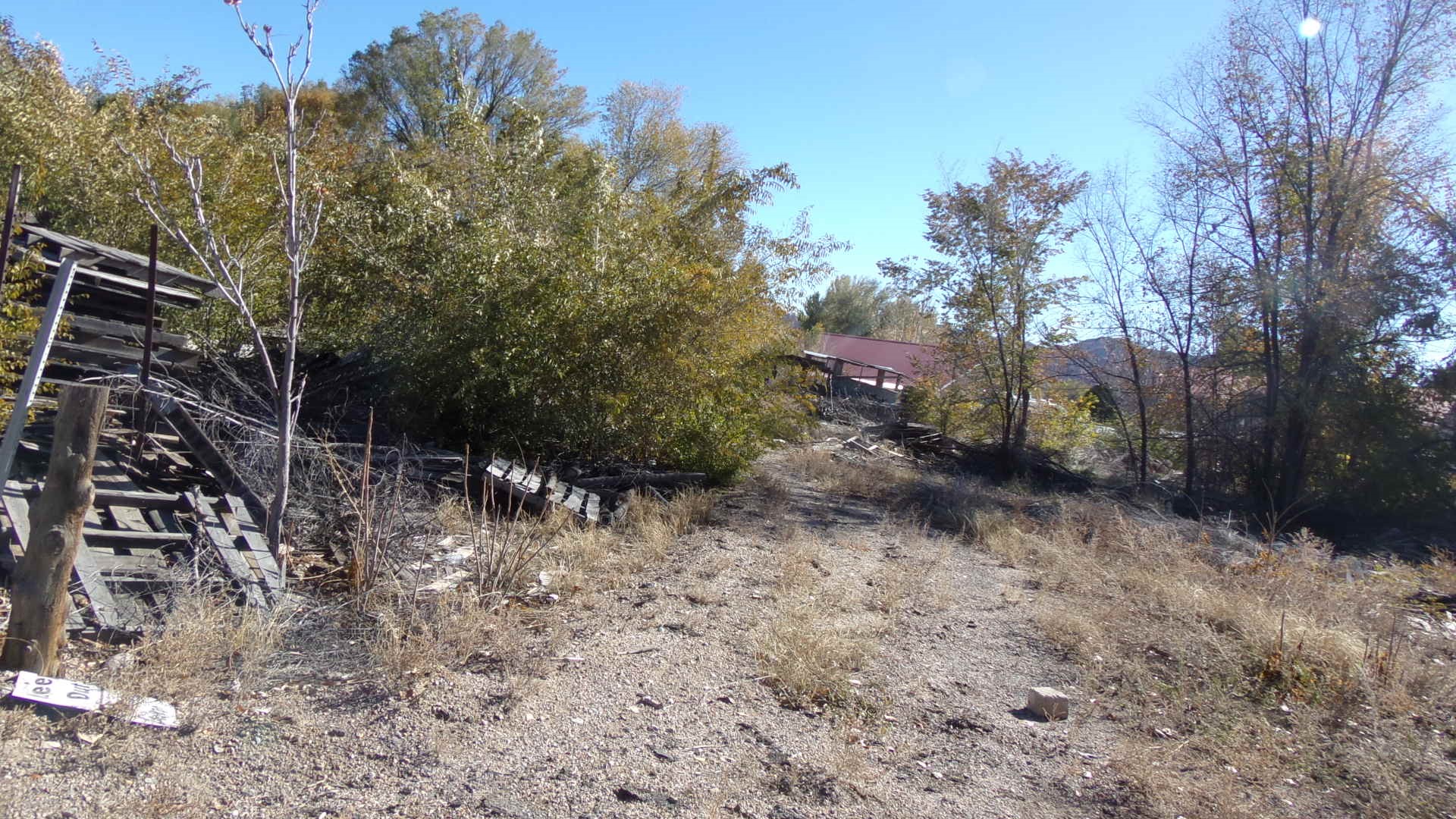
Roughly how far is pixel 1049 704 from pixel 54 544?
4734 mm

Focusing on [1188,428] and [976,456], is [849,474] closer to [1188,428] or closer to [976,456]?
[976,456]

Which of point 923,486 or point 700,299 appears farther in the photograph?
point 923,486

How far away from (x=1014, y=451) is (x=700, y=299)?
9.21 meters

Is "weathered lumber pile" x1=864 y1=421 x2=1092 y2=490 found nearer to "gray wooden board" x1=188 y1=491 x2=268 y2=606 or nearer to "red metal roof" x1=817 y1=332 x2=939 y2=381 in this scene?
"red metal roof" x1=817 y1=332 x2=939 y2=381

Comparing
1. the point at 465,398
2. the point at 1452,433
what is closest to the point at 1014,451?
the point at 1452,433

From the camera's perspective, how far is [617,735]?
419 cm

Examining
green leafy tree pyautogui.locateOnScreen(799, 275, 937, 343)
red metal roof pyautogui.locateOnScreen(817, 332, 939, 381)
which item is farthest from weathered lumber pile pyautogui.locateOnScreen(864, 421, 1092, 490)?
green leafy tree pyautogui.locateOnScreen(799, 275, 937, 343)

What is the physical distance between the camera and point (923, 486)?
1285 centimetres

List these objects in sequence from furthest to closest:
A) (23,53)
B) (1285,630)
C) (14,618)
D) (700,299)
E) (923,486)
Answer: (23,53) → (923,486) → (700,299) → (1285,630) → (14,618)

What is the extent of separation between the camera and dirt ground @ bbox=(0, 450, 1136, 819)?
136 inches

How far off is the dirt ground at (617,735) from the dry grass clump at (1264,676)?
1.10 ft

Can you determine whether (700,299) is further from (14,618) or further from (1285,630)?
(14,618)

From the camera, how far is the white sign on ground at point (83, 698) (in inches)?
→ 147

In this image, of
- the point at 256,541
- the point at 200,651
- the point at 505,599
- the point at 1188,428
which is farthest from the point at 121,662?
the point at 1188,428
